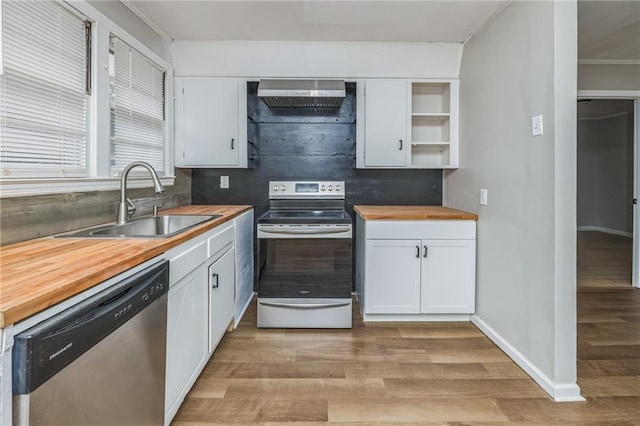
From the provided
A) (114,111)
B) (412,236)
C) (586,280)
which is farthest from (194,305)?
(586,280)

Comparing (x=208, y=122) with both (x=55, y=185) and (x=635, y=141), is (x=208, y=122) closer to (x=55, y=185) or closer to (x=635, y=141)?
(x=55, y=185)

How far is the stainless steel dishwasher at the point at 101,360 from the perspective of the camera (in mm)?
801

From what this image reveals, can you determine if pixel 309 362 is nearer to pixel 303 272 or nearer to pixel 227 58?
pixel 303 272

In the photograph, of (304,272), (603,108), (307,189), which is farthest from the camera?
(603,108)

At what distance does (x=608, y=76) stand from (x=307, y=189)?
328cm

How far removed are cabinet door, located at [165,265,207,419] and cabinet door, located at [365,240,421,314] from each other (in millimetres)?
1347

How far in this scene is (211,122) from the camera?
3.16 metres

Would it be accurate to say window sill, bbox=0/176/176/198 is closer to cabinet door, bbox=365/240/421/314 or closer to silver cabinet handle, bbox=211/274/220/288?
silver cabinet handle, bbox=211/274/220/288

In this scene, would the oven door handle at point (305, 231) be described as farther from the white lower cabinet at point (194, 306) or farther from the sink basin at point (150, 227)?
the sink basin at point (150, 227)

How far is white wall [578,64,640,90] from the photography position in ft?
11.9

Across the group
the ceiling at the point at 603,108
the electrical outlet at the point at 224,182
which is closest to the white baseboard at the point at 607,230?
the ceiling at the point at 603,108

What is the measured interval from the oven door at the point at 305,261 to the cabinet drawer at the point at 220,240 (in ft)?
0.74

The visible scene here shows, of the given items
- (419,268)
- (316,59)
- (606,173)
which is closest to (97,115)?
(316,59)

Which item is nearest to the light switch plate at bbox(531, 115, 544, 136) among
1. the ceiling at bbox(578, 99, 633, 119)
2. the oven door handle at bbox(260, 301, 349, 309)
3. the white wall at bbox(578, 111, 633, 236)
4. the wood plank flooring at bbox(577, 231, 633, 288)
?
the oven door handle at bbox(260, 301, 349, 309)
